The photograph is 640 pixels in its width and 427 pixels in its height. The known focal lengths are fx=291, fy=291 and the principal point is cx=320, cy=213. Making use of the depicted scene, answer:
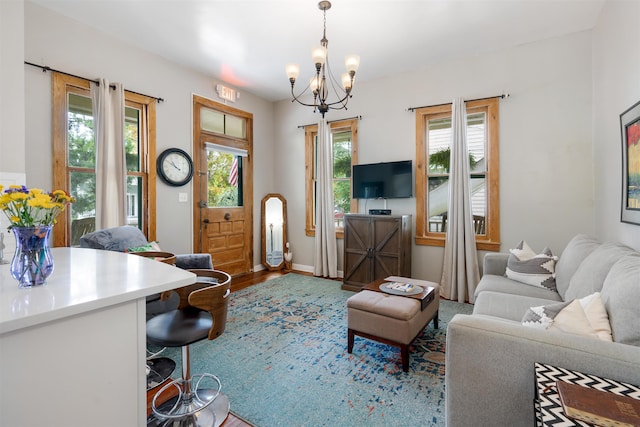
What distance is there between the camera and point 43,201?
1.03m

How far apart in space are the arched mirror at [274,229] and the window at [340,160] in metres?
0.64

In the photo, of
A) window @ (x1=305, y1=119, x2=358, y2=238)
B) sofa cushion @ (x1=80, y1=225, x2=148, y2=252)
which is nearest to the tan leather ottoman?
sofa cushion @ (x1=80, y1=225, x2=148, y2=252)

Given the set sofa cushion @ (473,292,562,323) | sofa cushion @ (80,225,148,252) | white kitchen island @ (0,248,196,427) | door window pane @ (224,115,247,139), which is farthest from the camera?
door window pane @ (224,115,247,139)

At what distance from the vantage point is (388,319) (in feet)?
7.07

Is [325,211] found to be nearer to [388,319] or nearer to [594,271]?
[388,319]

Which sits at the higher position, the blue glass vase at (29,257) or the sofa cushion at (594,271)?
the blue glass vase at (29,257)

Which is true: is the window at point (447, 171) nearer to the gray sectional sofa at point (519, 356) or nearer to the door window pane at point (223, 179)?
the gray sectional sofa at point (519, 356)

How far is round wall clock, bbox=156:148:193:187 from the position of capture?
375 centimetres

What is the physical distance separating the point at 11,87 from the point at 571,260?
4.52m

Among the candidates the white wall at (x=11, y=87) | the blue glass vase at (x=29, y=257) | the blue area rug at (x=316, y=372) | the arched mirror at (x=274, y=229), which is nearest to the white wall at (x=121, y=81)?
the arched mirror at (x=274, y=229)

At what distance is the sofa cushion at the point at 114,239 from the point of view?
2.54 meters

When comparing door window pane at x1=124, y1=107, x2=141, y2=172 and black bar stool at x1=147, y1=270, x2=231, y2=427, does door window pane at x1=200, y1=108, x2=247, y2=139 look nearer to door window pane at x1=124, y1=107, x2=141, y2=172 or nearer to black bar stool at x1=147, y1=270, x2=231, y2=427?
door window pane at x1=124, y1=107, x2=141, y2=172

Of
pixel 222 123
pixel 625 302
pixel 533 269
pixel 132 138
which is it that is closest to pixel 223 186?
pixel 222 123

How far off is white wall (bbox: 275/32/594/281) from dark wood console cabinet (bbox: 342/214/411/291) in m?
0.48
